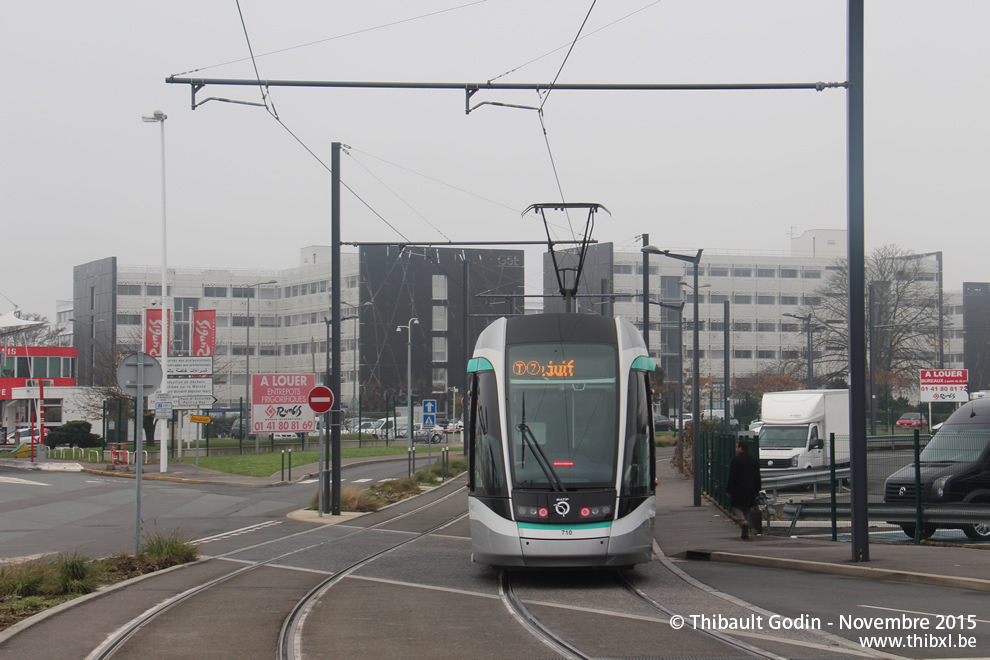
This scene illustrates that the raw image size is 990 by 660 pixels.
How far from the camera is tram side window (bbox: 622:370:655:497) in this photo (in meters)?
12.5

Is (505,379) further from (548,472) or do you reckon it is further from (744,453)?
(744,453)

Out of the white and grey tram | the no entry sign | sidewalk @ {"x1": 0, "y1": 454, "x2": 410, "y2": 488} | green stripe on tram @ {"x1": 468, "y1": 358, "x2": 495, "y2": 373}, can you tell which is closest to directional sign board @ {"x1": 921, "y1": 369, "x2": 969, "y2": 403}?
the no entry sign

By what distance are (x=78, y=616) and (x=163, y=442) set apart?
30340 mm

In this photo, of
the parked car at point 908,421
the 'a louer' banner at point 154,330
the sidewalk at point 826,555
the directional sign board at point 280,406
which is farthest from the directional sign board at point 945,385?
the parked car at point 908,421

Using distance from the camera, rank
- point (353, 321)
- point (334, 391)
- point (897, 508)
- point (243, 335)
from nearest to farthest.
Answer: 1. point (897, 508)
2. point (334, 391)
3. point (353, 321)
4. point (243, 335)

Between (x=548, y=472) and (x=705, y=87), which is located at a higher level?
(x=705, y=87)

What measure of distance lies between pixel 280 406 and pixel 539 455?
18.2m

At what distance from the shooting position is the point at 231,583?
1330cm

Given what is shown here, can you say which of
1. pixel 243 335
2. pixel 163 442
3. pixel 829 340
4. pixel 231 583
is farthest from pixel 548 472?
pixel 243 335

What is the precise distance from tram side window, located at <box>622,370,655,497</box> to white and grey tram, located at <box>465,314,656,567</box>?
14 millimetres

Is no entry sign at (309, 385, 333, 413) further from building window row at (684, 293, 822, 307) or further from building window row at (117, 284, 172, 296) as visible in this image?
building window row at (117, 284, 172, 296)

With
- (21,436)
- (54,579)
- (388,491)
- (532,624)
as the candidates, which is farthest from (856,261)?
(21,436)

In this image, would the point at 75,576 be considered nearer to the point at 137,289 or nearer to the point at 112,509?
the point at 112,509

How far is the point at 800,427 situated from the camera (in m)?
37.8
